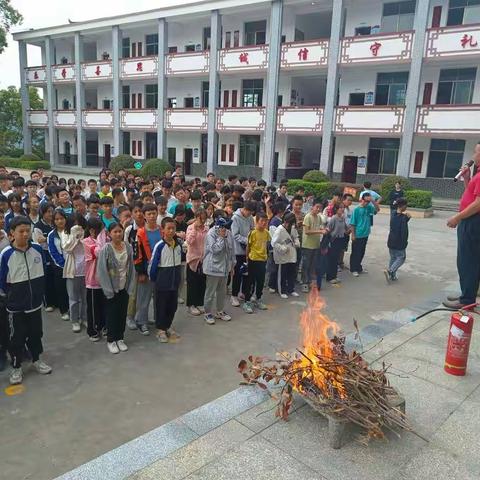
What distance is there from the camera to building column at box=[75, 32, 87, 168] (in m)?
30.1

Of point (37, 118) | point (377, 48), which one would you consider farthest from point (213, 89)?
point (37, 118)

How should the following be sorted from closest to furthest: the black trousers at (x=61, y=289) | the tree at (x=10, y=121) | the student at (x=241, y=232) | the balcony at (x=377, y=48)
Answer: the black trousers at (x=61, y=289)
the student at (x=241, y=232)
the balcony at (x=377, y=48)
the tree at (x=10, y=121)

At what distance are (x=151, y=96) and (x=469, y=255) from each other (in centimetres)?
2823

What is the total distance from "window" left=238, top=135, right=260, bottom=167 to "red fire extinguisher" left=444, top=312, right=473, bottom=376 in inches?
907

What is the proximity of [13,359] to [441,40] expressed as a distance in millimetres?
21290

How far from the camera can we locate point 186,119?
87.7ft

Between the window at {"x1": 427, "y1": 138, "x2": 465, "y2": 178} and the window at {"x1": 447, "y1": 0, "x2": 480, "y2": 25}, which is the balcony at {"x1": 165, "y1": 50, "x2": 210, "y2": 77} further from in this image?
the window at {"x1": 427, "y1": 138, "x2": 465, "y2": 178}

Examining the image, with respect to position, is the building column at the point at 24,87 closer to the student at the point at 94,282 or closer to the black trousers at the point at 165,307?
the student at the point at 94,282

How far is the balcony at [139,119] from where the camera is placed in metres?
27.9

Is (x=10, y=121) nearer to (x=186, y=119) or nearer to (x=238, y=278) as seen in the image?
(x=186, y=119)

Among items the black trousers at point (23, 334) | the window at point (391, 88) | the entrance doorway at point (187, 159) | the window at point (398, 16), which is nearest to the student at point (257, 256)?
the black trousers at point (23, 334)

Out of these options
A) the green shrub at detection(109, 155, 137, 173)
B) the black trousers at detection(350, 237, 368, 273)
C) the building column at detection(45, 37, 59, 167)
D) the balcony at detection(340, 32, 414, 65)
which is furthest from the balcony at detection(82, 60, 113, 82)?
the black trousers at detection(350, 237, 368, 273)

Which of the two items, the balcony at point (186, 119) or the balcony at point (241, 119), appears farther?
the balcony at point (186, 119)

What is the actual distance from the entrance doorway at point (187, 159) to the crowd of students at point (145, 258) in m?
21.4
